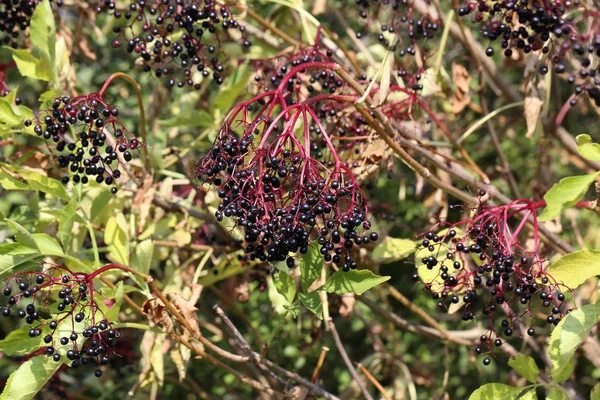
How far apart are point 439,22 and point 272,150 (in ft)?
4.47

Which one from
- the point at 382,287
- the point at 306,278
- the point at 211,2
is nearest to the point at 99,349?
the point at 306,278

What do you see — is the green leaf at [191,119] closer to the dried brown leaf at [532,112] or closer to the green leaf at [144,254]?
the green leaf at [144,254]

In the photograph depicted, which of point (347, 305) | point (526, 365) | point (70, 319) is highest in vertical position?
point (70, 319)

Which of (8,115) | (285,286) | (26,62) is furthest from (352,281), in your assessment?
(26,62)

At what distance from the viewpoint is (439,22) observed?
2.94 meters

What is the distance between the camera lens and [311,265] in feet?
6.50

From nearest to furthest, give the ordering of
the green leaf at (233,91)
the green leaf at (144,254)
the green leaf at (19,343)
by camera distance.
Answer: the green leaf at (19,343) < the green leaf at (144,254) < the green leaf at (233,91)

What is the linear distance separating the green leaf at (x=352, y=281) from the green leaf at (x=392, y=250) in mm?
475

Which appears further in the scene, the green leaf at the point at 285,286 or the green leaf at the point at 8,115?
the green leaf at the point at 8,115

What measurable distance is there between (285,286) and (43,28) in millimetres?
1071

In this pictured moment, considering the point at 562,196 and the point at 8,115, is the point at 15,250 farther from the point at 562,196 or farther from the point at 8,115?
the point at 562,196

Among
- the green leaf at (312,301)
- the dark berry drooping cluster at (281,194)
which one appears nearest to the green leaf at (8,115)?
the dark berry drooping cluster at (281,194)

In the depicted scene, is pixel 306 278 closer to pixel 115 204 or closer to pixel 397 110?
pixel 397 110

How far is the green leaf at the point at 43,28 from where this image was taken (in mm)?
2312
